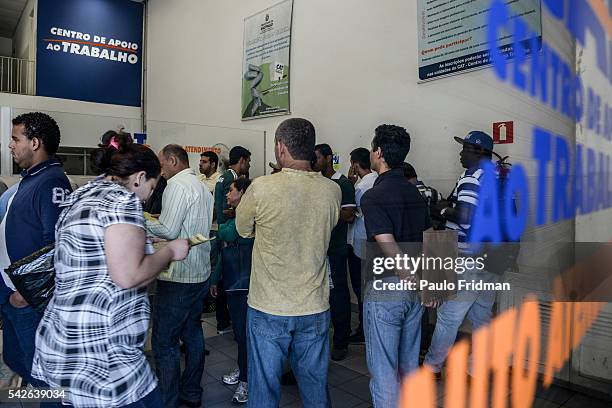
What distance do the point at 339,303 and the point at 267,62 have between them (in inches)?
115

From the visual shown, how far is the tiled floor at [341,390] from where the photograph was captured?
7.16ft

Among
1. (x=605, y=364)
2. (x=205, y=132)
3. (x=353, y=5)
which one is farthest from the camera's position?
(x=205, y=132)

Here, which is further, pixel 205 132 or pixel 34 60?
pixel 34 60

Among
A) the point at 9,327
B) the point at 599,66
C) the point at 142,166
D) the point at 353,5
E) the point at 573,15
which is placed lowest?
the point at 9,327

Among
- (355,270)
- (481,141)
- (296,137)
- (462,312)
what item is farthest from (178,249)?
(355,270)

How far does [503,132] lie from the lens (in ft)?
8.71

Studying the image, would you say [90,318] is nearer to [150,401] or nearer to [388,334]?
[150,401]

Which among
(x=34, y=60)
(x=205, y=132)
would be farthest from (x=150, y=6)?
(x=205, y=132)

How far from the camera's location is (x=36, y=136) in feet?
5.63

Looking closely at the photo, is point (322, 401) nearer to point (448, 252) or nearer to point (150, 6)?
point (448, 252)

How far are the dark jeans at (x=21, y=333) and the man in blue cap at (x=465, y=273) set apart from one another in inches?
65.9

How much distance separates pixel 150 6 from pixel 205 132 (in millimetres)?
3578

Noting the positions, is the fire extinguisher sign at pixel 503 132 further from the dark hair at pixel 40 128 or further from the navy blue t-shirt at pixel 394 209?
the dark hair at pixel 40 128

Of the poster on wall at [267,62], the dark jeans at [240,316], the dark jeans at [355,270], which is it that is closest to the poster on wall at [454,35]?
the dark jeans at [355,270]
